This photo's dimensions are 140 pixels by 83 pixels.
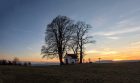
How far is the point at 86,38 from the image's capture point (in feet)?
254

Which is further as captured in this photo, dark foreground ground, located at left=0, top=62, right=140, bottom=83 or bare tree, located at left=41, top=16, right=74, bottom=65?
bare tree, located at left=41, top=16, right=74, bottom=65

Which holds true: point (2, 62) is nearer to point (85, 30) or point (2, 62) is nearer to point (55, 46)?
point (55, 46)

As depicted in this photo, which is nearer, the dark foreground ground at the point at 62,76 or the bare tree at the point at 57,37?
the dark foreground ground at the point at 62,76

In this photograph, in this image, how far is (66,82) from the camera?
25141 mm

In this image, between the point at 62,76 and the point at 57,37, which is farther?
the point at 57,37

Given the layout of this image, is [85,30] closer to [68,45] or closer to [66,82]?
[68,45]

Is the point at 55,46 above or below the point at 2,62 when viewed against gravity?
above

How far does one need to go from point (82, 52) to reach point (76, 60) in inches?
295

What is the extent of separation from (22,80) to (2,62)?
42309mm

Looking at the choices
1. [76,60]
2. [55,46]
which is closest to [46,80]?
[55,46]

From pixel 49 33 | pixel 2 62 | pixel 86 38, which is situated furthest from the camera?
pixel 86 38

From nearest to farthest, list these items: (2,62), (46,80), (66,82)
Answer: (66,82) → (46,80) → (2,62)

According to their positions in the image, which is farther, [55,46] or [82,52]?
[82,52]

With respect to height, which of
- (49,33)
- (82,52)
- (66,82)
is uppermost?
(49,33)
